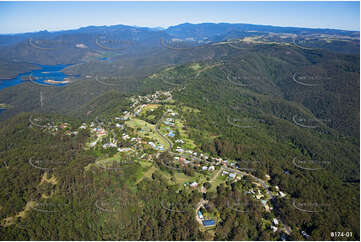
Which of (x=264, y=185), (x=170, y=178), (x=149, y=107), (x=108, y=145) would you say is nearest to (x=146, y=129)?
(x=108, y=145)

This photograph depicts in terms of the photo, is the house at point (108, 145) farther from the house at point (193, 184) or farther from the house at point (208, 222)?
the house at point (208, 222)

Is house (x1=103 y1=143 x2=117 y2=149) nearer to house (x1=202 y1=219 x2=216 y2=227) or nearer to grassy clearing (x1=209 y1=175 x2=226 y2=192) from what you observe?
grassy clearing (x1=209 y1=175 x2=226 y2=192)

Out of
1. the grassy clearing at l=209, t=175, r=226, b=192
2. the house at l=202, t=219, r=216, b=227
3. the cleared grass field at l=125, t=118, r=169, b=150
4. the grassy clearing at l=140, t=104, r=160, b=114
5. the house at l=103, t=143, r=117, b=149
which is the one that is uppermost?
the grassy clearing at l=140, t=104, r=160, b=114

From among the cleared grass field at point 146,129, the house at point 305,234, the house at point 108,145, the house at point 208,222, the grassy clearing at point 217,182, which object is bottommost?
the house at point 305,234

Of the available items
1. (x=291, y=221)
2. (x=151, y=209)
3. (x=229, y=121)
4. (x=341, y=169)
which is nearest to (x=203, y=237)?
(x=151, y=209)

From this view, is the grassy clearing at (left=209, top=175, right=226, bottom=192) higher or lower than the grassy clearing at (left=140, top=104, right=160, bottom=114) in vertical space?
lower

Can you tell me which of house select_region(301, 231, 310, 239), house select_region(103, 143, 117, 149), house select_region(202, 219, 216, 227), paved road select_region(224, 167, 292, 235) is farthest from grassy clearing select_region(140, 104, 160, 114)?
house select_region(301, 231, 310, 239)

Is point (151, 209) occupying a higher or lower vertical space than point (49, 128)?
lower

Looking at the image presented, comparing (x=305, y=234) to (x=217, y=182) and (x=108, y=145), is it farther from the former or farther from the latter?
(x=108, y=145)

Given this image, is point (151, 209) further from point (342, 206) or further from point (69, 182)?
point (342, 206)

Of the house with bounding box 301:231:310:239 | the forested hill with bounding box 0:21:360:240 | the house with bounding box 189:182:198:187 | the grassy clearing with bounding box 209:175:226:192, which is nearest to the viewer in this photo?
the house with bounding box 301:231:310:239

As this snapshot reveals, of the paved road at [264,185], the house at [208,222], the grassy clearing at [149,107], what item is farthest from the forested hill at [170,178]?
the house at [208,222]
